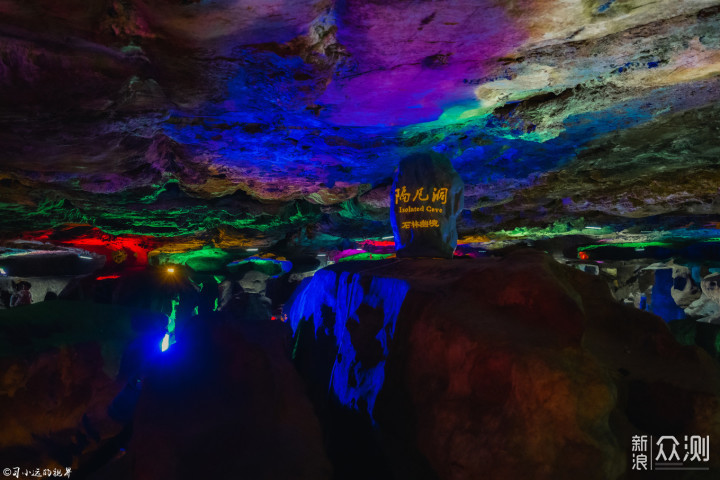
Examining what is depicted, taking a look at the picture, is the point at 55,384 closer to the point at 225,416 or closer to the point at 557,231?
the point at 225,416

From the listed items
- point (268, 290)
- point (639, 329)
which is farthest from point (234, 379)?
point (268, 290)

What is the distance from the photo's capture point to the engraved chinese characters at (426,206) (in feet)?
18.0

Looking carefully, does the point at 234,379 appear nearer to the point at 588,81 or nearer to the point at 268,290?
the point at 588,81

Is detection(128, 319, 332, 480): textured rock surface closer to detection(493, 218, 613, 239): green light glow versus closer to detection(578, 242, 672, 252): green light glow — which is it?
detection(493, 218, 613, 239): green light glow

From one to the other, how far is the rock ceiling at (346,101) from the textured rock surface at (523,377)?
222 centimetres

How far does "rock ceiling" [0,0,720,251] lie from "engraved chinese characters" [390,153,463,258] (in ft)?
2.23

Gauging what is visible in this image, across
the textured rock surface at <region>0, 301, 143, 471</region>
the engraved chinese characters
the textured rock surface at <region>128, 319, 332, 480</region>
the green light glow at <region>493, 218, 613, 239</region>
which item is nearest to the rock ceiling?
the engraved chinese characters

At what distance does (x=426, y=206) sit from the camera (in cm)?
555

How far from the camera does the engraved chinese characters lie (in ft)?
18.0

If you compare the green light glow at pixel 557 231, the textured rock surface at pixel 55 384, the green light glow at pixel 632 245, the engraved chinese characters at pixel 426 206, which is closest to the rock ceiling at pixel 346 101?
the engraved chinese characters at pixel 426 206

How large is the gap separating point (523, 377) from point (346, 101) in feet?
12.7

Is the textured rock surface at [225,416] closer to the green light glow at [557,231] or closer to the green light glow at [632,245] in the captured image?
the green light glow at [557,231]

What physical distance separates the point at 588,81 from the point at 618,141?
2.49 metres

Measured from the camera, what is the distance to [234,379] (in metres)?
4.50
